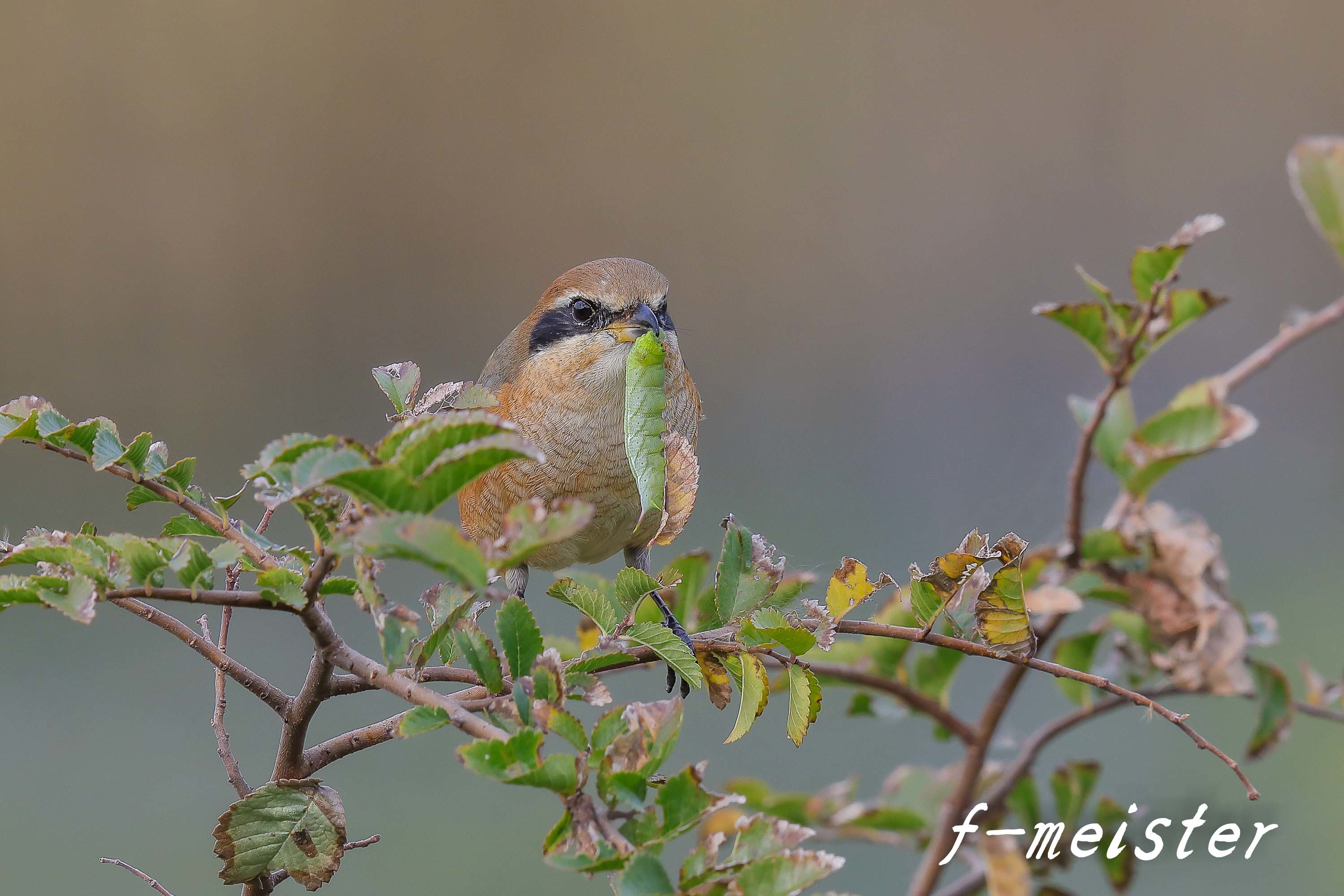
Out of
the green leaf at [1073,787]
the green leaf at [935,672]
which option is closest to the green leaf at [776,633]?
the green leaf at [935,672]

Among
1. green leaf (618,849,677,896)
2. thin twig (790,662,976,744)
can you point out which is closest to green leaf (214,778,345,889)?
green leaf (618,849,677,896)

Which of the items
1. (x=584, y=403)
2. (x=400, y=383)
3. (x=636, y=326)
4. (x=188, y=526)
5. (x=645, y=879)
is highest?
(x=636, y=326)

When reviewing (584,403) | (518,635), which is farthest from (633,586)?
(584,403)

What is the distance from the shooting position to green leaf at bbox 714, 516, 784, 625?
0.87 meters

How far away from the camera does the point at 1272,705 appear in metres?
1.15

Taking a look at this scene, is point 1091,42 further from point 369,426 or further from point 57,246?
point 57,246

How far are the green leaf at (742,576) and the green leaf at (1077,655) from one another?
1.73 ft

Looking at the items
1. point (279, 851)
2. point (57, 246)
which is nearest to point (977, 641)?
point (279, 851)

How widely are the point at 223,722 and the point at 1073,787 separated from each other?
2.96 feet

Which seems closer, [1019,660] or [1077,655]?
[1019,660]

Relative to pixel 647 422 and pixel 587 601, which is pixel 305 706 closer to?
pixel 587 601

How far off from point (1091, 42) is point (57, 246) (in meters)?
3.75

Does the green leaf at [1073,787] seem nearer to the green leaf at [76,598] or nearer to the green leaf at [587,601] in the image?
the green leaf at [587,601]

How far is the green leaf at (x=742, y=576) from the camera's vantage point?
2.86 ft
